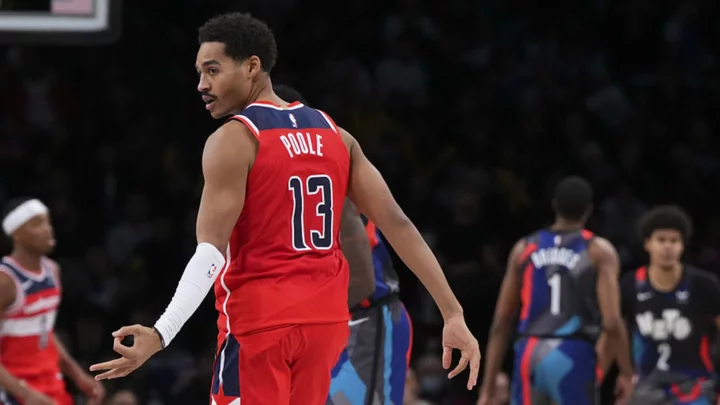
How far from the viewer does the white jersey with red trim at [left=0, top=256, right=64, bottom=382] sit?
694cm

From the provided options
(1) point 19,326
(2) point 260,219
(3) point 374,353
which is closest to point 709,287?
(3) point 374,353

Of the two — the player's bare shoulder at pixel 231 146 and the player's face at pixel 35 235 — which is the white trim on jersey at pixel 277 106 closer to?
the player's bare shoulder at pixel 231 146

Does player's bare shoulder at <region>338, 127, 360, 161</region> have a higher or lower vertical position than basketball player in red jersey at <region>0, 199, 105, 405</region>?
higher

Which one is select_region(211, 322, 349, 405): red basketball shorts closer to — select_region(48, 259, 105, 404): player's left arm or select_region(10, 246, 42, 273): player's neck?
select_region(48, 259, 105, 404): player's left arm

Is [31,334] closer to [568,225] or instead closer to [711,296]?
[568,225]

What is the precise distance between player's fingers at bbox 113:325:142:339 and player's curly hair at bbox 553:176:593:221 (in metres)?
4.05

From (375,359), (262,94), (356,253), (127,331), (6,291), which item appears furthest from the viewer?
(6,291)

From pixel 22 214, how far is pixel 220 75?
366 centimetres

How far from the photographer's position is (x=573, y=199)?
7.14 meters

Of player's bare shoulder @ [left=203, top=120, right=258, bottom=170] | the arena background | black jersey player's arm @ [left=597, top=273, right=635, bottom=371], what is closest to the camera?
player's bare shoulder @ [left=203, top=120, right=258, bottom=170]

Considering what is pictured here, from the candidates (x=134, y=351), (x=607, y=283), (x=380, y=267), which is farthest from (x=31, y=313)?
(x=134, y=351)

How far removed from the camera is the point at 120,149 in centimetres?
1130

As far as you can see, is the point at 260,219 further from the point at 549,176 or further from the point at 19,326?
the point at 549,176

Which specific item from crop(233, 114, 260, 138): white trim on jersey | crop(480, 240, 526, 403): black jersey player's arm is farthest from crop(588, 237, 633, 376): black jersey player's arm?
crop(233, 114, 260, 138): white trim on jersey
